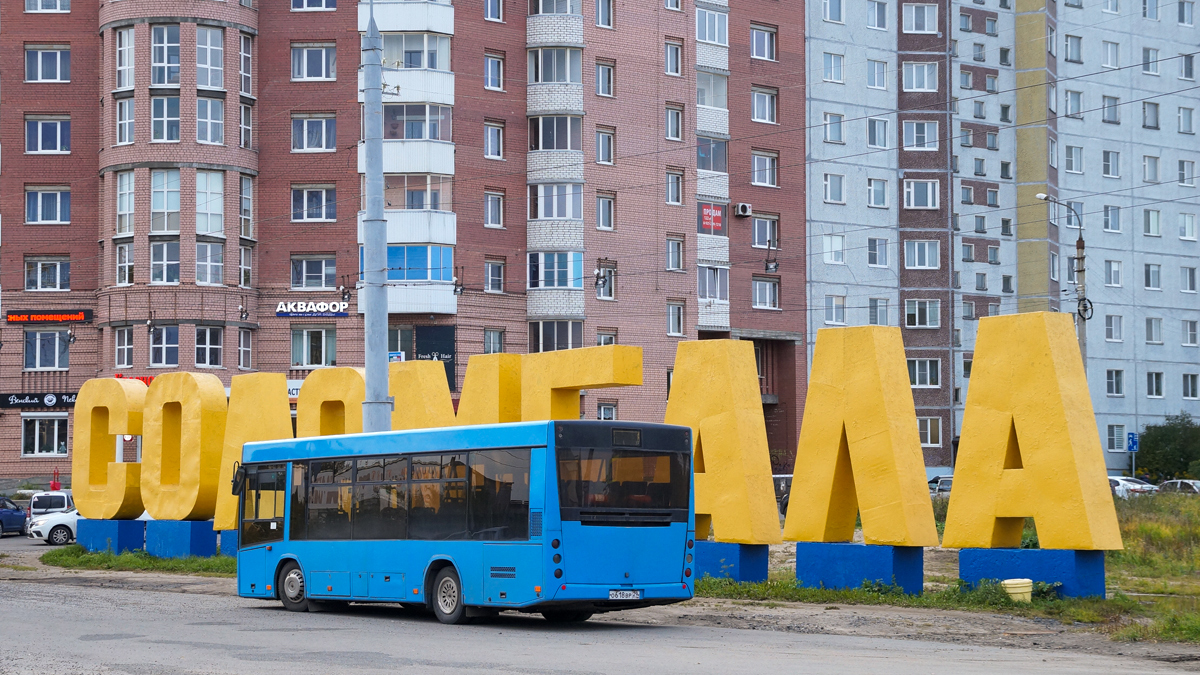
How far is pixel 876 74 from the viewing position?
73938 millimetres

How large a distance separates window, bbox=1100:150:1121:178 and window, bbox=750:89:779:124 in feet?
69.7

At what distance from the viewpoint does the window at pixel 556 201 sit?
6300 cm

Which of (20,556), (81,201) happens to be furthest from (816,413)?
(81,201)

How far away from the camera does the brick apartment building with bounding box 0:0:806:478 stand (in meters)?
59.4

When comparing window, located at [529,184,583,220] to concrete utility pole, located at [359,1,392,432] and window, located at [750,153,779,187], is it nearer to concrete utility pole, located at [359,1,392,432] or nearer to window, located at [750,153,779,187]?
window, located at [750,153,779,187]

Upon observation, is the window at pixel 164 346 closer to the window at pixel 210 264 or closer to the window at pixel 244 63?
the window at pixel 210 264

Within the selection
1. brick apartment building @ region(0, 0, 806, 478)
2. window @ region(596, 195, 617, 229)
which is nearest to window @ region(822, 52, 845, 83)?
brick apartment building @ region(0, 0, 806, 478)

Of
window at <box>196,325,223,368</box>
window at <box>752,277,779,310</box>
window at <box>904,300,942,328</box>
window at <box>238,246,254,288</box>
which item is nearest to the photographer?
window at <box>196,325,223,368</box>

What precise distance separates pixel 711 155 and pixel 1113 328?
87.1 feet

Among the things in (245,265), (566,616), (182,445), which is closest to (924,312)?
(245,265)

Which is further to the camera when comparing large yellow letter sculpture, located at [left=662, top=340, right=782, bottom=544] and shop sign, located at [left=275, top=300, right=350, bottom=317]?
shop sign, located at [left=275, top=300, right=350, bottom=317]

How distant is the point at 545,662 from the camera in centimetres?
1433

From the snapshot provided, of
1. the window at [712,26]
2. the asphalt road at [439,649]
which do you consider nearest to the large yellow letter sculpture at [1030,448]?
the asphalt road at [439,649]

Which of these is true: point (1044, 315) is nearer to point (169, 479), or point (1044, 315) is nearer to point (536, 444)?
point (536, 444)
